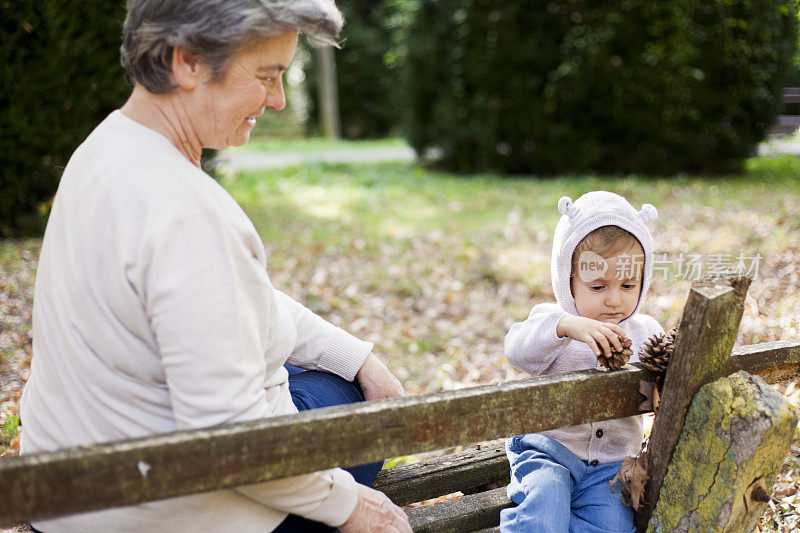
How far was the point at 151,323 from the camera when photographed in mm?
1522

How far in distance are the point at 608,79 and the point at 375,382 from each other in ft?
32.8

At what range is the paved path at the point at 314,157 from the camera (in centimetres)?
1555

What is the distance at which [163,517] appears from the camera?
5.33ft

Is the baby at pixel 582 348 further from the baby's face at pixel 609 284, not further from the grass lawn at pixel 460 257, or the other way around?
the grass lawn at pixel 460 257

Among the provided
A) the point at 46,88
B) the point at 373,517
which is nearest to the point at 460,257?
the point at 46,88

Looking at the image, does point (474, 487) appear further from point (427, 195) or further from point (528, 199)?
point (427, 195)

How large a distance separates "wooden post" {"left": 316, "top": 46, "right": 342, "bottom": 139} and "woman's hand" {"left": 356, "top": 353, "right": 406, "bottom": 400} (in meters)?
20.0

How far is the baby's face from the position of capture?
7.73ft

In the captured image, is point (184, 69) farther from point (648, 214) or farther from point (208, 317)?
point (648, 214)

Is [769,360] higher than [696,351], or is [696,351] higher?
[696,351]

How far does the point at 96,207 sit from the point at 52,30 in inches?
249

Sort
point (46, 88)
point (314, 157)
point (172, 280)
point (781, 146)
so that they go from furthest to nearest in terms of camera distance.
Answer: point (314, 157), point (781, 146), point (46, 88), point (172, 280)

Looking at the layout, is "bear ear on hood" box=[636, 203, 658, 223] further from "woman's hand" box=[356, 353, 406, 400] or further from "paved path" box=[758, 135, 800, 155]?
"paved path" box=[758, 135, 800, 155]

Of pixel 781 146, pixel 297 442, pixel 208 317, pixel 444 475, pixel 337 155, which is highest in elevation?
pixel 208 317
